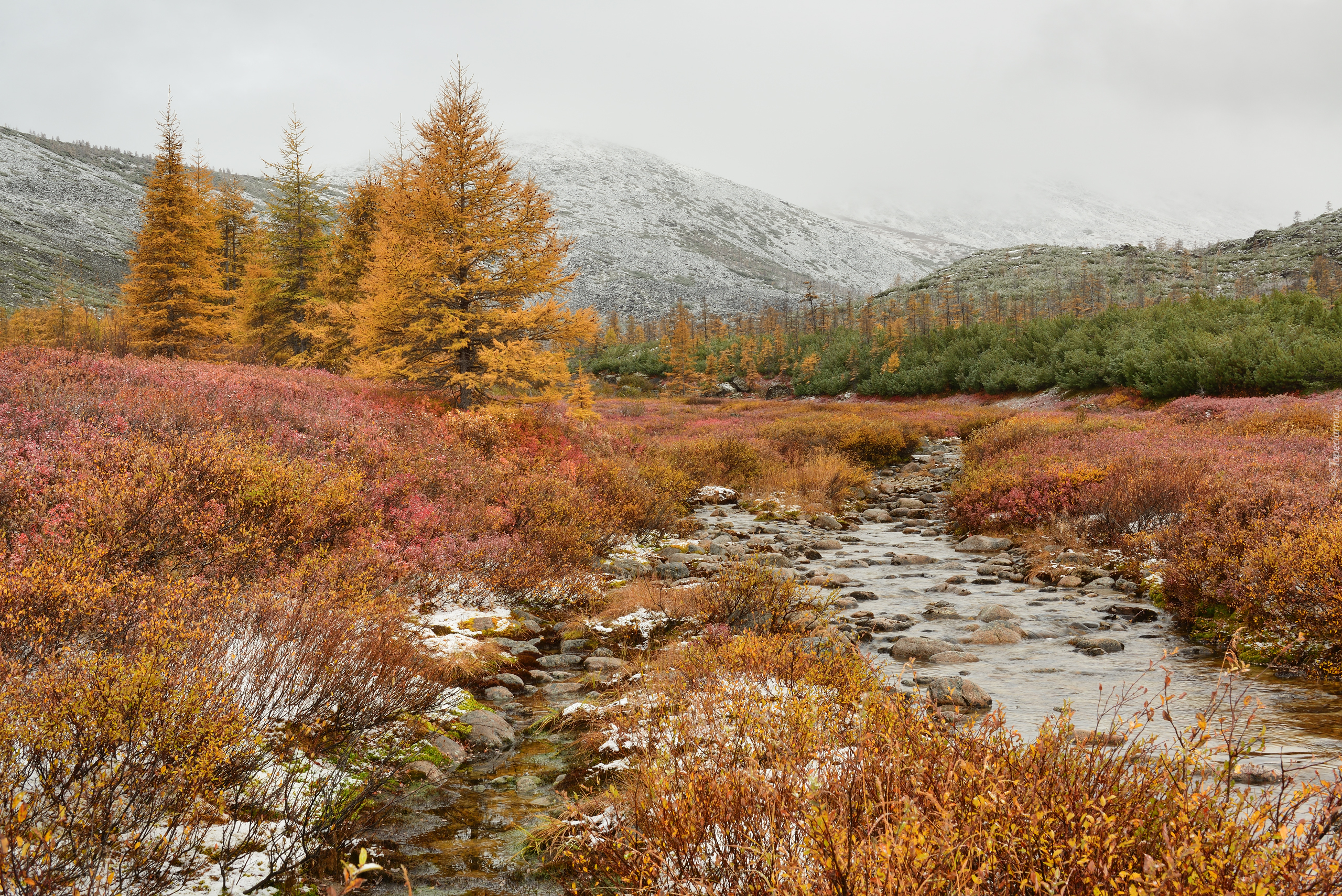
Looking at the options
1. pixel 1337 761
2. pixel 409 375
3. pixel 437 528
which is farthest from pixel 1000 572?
→ pixel 409 375

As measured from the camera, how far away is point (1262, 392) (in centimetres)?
2409

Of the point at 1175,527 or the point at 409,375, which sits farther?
the point at 409,375

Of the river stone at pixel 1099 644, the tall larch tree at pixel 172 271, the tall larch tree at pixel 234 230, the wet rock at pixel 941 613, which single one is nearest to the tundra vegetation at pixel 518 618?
the river stone at pixel 1099 644

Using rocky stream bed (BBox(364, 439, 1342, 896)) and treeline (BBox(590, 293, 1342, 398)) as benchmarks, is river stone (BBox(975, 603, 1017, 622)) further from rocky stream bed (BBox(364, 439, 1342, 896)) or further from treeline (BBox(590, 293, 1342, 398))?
treeline (BBox(590, 293, 1342, 398))

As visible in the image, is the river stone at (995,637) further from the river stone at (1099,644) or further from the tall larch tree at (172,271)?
the tall larch tree at (172,271)

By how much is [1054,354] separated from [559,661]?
39.0 meters

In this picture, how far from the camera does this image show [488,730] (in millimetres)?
4855

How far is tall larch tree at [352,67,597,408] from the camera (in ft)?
49.4

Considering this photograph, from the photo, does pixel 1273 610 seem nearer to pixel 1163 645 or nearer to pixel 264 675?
pixel 1163 645

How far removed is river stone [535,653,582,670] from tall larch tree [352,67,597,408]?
9234mm

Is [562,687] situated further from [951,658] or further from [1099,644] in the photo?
[1099,644]

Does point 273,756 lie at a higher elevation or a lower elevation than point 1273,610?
lower

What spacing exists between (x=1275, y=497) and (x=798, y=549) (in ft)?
20.9

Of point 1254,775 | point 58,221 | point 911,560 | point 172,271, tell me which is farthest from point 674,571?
point 58,221
